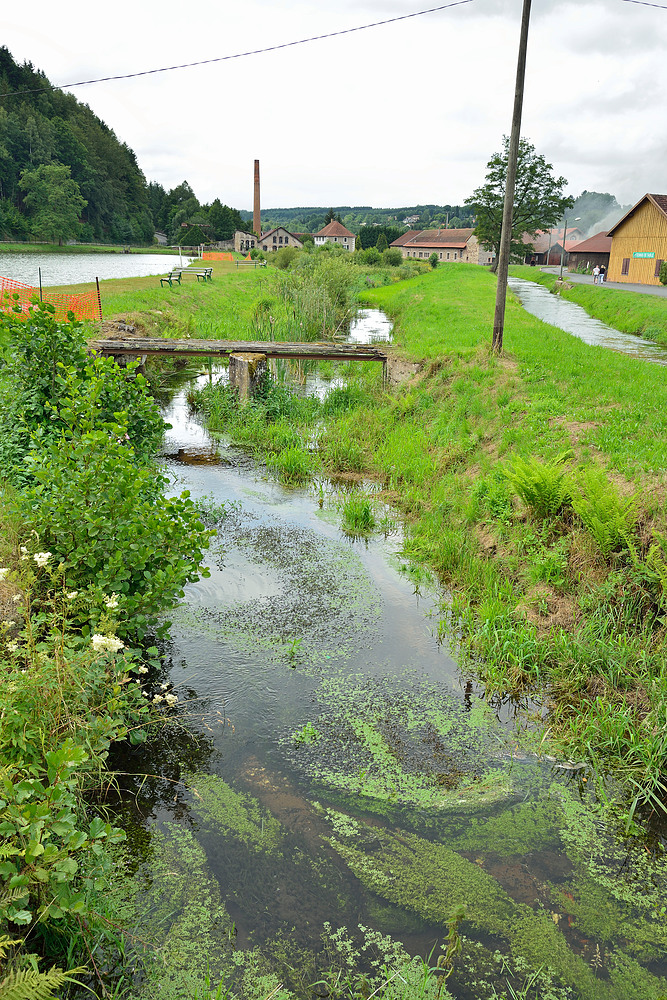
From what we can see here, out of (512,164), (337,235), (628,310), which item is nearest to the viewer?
(512,164)

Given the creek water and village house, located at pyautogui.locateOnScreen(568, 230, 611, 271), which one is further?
village house, located at pyautogui.locateOnScreen(568, 230, 611, 271)

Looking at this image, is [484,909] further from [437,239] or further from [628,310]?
[437,239]

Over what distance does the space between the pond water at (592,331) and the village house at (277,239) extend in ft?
276

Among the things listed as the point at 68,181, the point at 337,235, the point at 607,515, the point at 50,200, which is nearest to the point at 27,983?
the point at 607,515

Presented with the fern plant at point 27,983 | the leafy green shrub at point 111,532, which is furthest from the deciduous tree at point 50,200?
the fern plant at point 27,983

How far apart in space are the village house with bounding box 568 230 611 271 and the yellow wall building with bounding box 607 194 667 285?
19534mm

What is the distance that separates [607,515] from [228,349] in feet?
32.7

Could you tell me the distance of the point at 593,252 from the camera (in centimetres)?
6725

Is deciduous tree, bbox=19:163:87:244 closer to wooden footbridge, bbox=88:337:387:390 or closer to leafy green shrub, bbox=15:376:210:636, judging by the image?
wooden footbridge, bbox=88:337:387:390

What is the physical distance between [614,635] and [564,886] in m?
2.60

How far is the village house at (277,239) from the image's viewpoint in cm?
11119

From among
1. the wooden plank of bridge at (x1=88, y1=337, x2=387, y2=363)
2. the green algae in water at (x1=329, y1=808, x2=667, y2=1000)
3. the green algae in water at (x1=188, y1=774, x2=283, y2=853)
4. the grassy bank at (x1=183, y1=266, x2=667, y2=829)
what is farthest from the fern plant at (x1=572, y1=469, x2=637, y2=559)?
the wooden plank of bridge at (x1=88, y1=337, x2=387, y2=363)

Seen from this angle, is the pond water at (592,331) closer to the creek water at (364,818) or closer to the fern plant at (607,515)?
the fern plant at (607,515)

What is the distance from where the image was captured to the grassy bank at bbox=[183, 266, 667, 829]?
5.45 meters
